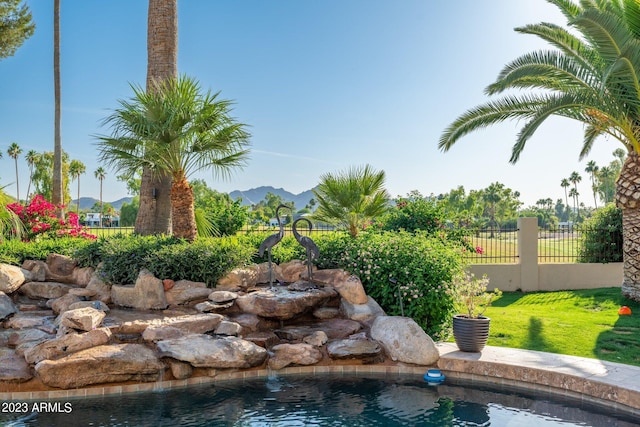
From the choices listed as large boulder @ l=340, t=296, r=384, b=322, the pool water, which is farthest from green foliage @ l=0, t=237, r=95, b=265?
large boulder @ l=340, t=296, r=384, b=322

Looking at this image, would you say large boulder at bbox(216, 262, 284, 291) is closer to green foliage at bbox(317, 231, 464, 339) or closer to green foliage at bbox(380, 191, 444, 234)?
green foliage at bbox(317, 231, 464, 339)

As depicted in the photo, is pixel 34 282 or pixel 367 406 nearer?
pixel 367 406

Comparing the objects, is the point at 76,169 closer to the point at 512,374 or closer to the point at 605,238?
the point at 605,238

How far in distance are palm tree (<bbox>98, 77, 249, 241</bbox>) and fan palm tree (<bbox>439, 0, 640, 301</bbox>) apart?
5.43 metres

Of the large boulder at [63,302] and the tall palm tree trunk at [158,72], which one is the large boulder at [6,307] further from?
the tall palm tree trunk at [158,72]

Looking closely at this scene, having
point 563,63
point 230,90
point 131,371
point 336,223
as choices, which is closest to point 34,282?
point 131,371

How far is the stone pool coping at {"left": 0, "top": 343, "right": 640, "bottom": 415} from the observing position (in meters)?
5.30

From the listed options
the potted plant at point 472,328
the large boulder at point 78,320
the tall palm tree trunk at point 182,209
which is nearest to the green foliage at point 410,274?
the potted plant at point 472,328

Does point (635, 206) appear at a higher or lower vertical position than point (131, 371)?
higher

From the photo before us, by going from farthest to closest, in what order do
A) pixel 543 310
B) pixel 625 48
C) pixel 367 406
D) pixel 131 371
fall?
pixel 543 310 → pixel 625 48 → pixel 131 371 → pixel 367 406

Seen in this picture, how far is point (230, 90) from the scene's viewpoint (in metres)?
9.03

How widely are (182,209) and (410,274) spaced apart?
13.2ft

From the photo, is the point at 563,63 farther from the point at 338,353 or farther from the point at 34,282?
the point at 34,282

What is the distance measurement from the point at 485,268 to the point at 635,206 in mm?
4143
